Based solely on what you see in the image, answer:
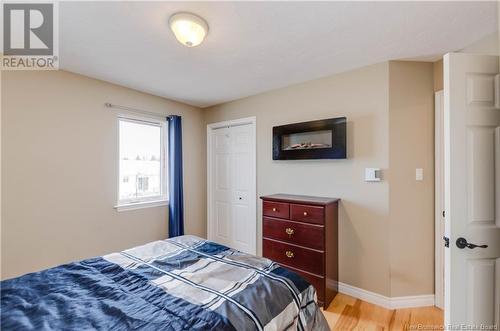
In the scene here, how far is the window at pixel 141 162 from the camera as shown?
116 inches

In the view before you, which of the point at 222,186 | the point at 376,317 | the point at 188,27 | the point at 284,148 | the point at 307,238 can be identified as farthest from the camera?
the point at 222,186

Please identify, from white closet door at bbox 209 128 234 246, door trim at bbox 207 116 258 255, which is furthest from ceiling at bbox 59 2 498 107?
white closet door at bbox 209 128 234 246

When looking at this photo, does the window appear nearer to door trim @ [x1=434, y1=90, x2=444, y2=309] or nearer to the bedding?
the bedding

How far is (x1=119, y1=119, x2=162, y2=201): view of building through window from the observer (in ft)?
9.73

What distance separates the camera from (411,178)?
7.33ft

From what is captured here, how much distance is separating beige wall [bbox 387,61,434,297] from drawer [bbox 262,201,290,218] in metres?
1.00

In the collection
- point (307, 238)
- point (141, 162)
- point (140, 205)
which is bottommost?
point (307, 238)

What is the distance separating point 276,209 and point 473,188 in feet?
5.31

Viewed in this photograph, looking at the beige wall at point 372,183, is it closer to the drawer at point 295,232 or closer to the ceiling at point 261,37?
the ceiling at point 261,37

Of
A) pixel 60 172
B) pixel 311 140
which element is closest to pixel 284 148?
pixel 311 140

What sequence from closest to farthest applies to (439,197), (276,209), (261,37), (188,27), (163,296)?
(163,296), (188,27), (261,37), (439,197), (276,209)

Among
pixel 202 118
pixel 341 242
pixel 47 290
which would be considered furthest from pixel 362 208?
pixel 202 118

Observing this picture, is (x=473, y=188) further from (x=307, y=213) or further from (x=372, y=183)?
(x=307, y=213)

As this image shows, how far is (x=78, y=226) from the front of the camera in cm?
250
